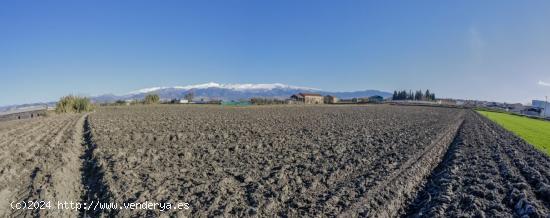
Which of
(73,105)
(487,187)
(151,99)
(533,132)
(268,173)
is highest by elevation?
(151,99)

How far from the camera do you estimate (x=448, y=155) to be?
1248cm

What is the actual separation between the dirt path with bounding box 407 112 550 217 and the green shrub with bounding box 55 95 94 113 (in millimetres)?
43968

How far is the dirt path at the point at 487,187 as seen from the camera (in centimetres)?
638

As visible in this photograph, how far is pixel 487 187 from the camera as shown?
314 inches

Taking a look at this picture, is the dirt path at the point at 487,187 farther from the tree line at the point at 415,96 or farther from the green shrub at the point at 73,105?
the tree line at the point at 415,96

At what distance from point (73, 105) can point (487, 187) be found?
47.4 m

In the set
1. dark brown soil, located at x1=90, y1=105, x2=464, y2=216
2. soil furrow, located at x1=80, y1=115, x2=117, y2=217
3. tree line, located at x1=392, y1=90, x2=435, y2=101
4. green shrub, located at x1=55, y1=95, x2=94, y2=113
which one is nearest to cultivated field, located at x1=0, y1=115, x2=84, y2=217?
soil furrow, located at x1=80, y1=115, x2=117, y2=217

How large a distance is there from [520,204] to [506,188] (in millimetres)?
1358

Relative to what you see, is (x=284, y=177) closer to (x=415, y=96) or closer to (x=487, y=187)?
(x=487, y=187)

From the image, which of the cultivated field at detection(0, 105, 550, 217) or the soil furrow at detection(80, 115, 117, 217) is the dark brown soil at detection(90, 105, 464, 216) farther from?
the soil furrow at detection(80, 115, 117, 217)

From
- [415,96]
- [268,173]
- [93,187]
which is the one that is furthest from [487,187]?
[415,96]

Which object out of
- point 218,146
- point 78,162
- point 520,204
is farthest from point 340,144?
point 78,162

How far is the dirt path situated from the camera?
6379 mm

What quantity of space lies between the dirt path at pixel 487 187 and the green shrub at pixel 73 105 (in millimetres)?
43968
